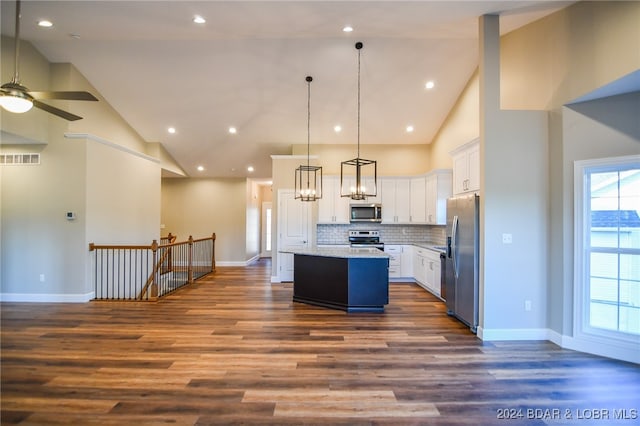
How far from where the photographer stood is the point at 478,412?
2477 mm

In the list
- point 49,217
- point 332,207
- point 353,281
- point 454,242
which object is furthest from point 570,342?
point 49,217

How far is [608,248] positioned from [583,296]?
63 centimetres

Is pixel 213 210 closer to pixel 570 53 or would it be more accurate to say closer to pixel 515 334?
pixel 515 334

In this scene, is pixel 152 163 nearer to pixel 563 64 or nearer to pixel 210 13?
pixel 210 13

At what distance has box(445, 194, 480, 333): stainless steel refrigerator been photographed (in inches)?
164

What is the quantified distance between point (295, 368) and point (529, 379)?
7.59 ft

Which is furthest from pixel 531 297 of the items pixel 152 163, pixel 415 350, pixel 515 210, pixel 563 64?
pixel 152 163

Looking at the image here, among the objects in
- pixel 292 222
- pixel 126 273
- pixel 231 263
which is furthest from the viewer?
pixel 231 263

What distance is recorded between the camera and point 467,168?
5.38 metres

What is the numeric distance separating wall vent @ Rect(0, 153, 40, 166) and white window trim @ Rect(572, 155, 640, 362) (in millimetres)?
8631

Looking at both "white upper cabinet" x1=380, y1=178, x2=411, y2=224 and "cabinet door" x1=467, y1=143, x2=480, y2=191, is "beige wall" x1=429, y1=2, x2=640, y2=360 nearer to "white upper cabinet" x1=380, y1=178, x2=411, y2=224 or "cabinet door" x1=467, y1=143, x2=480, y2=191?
"cabinet door" x1=467, y1=143, x2=480, y2=191

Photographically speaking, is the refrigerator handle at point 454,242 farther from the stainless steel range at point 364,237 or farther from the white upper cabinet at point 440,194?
the stainless steel range at point 364,237

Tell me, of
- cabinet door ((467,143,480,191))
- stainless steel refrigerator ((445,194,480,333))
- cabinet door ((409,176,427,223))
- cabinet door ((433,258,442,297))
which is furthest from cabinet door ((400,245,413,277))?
cabinet door ((467,143,480,191))

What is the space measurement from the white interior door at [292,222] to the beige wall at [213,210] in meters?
3.03
